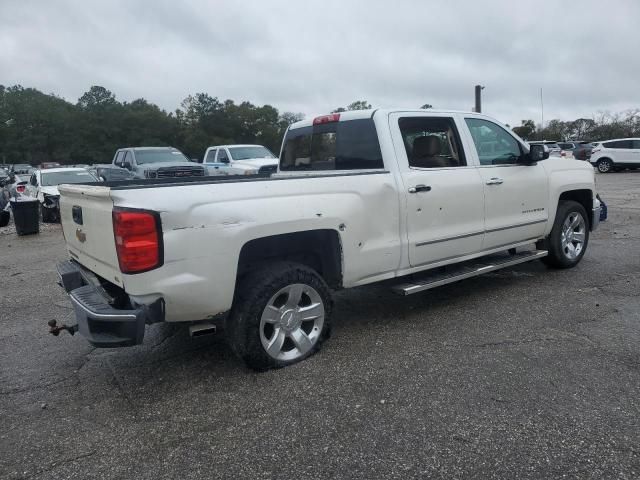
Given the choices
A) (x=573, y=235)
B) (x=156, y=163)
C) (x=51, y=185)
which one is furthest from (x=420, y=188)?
(x=51, y=185)

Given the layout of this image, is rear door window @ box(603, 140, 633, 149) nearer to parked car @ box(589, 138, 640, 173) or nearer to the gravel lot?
parked car @ box(589, 138, 640, 173)

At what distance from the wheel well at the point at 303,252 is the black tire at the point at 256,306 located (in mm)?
Result: 132

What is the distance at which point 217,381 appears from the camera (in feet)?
11.9

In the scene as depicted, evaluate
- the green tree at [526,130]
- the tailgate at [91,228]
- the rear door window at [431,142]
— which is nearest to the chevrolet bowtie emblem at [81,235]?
the tailgate at [91,228]

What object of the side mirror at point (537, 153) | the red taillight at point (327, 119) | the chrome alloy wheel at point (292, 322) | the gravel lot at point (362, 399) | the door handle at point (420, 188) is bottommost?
the gravel lot at point (362, 399)

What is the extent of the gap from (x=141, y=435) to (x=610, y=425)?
2.61 metres

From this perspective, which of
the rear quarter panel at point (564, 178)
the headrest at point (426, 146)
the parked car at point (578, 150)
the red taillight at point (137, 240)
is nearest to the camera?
the red taillight at point (137, 240)

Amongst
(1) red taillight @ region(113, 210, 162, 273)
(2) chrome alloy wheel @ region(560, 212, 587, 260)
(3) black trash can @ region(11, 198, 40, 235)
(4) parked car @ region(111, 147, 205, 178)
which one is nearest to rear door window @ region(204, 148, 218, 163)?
(4) parked car @ region(111, 147, 205, 178)

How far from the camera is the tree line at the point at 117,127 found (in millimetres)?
72188

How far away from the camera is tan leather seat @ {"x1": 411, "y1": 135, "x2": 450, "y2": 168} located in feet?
15.1

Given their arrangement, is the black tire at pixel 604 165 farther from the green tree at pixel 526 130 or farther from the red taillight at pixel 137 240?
the red taillight at pixel 137 240

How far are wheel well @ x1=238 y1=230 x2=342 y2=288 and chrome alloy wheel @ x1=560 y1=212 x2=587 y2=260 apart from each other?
335cm

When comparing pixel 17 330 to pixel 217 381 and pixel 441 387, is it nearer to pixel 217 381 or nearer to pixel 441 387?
pixel 217 381

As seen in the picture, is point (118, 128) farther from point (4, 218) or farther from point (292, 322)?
point (292, 322)
